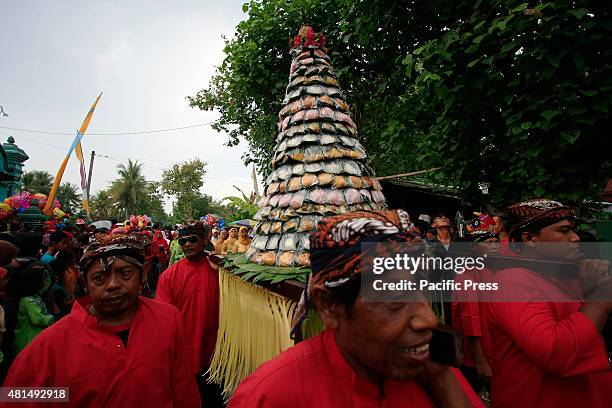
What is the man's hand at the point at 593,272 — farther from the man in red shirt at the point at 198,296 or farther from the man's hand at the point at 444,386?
the man in red shirt at the point at 198,296

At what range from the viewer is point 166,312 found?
7.63 ft

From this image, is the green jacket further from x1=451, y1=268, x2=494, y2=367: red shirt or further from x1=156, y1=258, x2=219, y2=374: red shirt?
x1=451, y1=268, x2=494, y2=367: red shirt

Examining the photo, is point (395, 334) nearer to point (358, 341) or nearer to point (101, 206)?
point (358, 341)

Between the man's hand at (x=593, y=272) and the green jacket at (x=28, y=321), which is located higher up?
the man's hand at (x=593, y=272)

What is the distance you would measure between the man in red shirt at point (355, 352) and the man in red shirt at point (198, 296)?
8.49 feet

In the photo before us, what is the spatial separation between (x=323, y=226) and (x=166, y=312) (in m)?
1.63

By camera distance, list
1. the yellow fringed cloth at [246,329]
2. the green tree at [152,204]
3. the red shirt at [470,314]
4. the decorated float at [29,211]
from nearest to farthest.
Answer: the yellow fringed cloth at [246,329], the red shirt at [470,314], the decorated float at [29,211], the green tree at [152,204]

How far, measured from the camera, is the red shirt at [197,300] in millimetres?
3561

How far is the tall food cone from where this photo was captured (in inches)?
96.7

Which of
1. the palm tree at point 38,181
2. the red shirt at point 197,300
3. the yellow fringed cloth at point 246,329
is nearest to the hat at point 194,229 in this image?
the red shirt at point 197,300

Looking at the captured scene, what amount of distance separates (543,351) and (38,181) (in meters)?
53.8

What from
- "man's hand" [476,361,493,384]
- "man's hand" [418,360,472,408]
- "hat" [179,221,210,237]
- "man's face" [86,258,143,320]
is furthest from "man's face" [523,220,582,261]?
"hat" [179,221,210,237]

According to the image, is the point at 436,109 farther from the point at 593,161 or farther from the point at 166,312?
the point at 166,312

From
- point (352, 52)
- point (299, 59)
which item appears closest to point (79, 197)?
point (352, 52)
